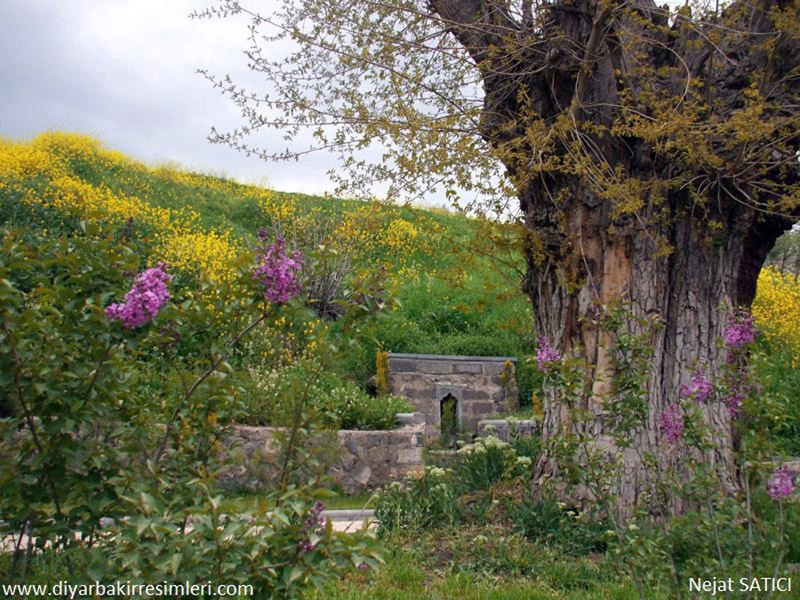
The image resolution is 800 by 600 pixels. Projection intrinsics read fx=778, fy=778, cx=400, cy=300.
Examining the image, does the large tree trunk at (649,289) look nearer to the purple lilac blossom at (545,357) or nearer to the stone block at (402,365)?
the purple lilac blossom at (545,357)

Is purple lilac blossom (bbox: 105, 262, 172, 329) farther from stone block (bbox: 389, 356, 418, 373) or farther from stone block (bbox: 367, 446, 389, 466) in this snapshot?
stone block (bbox: 389, 356, 418, 373)

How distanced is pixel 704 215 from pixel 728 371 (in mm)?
2567

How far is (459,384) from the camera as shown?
471 inches

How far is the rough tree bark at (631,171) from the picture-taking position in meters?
5.56

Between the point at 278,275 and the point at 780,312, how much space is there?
1301 cm

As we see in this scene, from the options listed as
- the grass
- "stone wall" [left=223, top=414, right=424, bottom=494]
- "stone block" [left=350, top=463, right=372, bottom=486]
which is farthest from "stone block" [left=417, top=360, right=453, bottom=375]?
the grass

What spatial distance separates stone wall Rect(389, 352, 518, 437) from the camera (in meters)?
11.7

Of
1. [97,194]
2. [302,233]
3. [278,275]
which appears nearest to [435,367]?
[302,233]

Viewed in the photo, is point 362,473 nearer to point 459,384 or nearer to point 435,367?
point 435,367

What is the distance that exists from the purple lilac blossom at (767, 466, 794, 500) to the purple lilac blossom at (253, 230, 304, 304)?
2.25 meters

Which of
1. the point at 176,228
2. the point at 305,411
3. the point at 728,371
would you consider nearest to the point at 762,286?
the point at 176,228

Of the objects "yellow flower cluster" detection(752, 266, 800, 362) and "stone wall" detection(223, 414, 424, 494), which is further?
"yellow flower cluster" detection(752, 266, 800, 362)

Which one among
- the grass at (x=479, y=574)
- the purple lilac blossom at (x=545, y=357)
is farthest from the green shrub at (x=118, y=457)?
the grass at (x=479, y=574)

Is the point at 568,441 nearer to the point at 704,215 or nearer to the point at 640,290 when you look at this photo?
the point at 640,290
